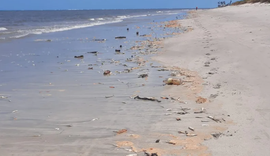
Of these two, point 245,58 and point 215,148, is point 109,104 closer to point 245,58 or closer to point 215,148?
point 215,148

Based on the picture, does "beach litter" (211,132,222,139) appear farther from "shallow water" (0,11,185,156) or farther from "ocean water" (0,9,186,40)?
"ocean water" (0,9,186,40)

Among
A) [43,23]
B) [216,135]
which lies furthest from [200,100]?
[43,23]

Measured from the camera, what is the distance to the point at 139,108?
15.3 ft

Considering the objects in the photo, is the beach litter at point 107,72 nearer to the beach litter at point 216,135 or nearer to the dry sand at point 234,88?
the dry sand at point 234,88

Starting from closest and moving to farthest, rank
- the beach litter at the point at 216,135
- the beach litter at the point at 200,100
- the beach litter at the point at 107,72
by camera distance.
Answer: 1. the beach litter at the point at 216,135
2. the beach litter at the point at 200,100
3. the beach litter at the point at 107,72

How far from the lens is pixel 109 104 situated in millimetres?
4914

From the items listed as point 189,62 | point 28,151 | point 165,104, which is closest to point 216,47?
point 189,62

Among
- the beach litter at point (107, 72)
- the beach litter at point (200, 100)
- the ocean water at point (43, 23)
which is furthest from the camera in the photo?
the ocean water at point (43, 23)

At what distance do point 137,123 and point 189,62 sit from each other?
466 cm

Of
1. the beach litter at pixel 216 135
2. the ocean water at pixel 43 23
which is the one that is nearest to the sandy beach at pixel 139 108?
the beach litter at pixel 216 135

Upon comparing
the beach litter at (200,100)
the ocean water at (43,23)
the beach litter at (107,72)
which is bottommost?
the beach litter at (200,100)

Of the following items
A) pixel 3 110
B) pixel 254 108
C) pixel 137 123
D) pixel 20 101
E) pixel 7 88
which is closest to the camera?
pixel 137 123

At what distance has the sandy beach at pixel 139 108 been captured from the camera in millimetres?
3368

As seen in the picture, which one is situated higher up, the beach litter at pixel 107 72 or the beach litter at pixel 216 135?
Answer: the beach litter at pixel 107 72
